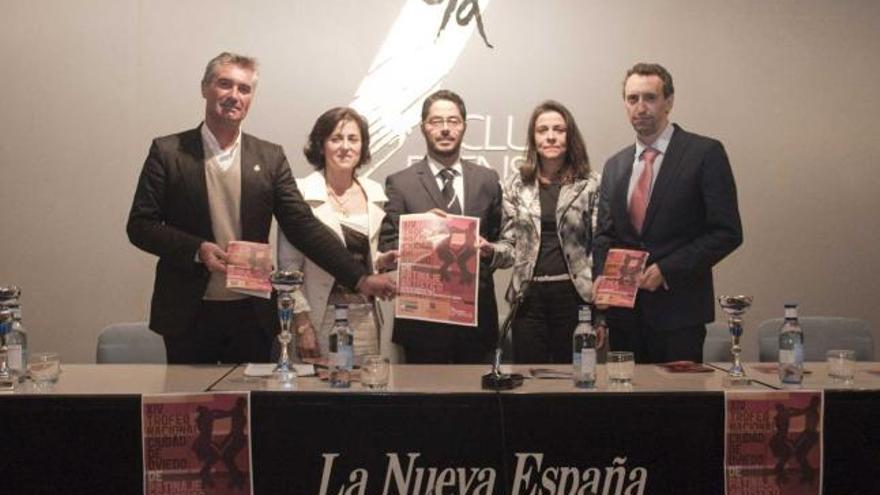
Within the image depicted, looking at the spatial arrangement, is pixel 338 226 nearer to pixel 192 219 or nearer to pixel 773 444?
pixel 192 219

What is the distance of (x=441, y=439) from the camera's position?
9.02 feet

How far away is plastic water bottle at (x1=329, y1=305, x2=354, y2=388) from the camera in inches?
111

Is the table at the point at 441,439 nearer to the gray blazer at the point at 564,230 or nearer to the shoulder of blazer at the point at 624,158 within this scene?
the gray blazer at the point at 564,230

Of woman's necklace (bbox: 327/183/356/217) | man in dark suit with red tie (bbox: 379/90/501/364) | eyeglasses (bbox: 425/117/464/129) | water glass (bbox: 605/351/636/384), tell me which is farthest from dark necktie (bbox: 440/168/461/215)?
water glass (bbox: 605/351/636/384)

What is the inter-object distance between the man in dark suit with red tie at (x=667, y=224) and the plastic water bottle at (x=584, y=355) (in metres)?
0.63

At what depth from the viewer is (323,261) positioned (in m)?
3.75

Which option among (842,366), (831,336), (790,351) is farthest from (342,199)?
(831,336)

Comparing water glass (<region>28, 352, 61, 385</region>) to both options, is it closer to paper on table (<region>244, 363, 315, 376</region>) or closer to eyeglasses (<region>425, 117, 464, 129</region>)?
paper on table (<region>244, 363, 315, 376</region>)

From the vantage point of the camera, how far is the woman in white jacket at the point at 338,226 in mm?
3779

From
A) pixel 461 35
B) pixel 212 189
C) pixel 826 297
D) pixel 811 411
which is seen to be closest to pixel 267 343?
pixel 212 189

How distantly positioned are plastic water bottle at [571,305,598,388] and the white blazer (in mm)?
1296

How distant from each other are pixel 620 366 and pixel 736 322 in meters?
0.40

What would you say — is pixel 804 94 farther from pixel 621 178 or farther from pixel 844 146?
pixel 621 178

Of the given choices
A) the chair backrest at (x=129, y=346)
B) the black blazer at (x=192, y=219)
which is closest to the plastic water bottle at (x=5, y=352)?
the black blazer at (x=192, y=219)
